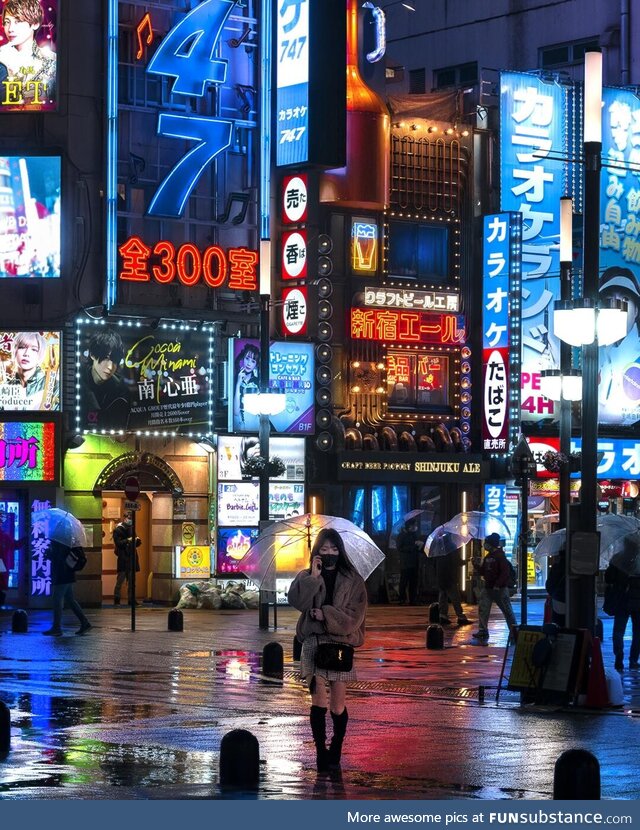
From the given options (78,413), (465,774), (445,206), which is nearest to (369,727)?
(465,774)

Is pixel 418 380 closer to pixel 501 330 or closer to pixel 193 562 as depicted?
pixel 501 330

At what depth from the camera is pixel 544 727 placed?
1852 centimetres

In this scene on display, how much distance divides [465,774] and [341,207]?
3013 cm

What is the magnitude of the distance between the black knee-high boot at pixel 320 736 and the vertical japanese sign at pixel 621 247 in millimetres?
35870

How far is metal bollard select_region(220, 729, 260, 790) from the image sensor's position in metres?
14.0

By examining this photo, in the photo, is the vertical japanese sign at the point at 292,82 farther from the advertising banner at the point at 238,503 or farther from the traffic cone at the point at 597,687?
the traffic cone at the point at 597,687

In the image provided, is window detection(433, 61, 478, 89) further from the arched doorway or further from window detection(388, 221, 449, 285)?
the arched doorway

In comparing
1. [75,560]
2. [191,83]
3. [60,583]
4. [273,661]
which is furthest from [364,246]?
[273,661]

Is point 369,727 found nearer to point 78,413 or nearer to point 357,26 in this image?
point 78,413

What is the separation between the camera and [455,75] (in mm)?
60188

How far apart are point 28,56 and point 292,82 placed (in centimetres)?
576

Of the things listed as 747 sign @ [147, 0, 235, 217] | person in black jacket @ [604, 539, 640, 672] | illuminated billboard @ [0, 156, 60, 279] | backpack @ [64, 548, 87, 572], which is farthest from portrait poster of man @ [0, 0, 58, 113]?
person in black jacket @ [604, 539, 640, 672]

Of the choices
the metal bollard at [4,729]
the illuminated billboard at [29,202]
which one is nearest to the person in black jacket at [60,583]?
the illuminated billboard at [29,202]

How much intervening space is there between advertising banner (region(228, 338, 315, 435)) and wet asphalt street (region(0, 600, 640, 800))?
11.2 metres
